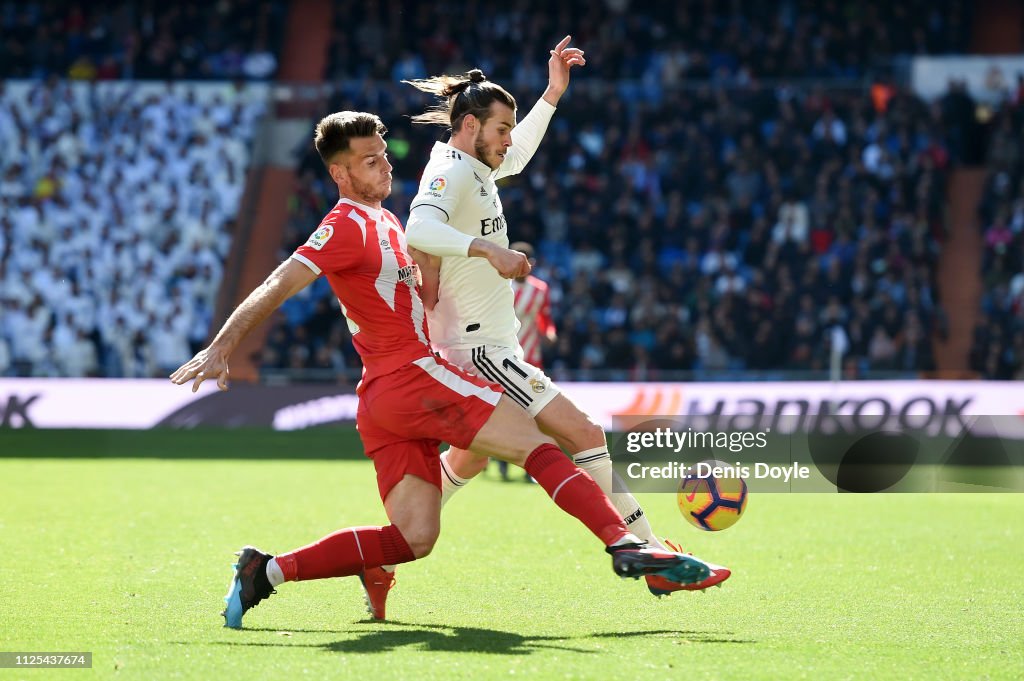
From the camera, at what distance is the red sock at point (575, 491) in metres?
6.09

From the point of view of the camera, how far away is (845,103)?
24875 mm

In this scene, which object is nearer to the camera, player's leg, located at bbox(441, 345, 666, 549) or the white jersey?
player's leg, located at bbox(441, 345, 666, 549)

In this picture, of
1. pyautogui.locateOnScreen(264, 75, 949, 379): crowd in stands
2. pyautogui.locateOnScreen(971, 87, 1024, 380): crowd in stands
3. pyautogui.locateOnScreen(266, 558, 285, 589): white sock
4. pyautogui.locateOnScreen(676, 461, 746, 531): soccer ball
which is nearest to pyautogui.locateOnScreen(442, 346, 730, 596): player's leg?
pyautogui.locateOnScreen(676, 461, 746, 531): soccer ball

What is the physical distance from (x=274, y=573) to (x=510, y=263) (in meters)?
1.81

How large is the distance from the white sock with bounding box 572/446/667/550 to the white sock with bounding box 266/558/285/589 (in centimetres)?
149

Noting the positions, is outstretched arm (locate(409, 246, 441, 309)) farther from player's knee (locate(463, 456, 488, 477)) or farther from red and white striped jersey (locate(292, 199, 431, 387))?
player's knee (locate(463, 456, 488, 477))

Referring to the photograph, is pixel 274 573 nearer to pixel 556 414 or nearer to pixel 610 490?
pixel 556 414

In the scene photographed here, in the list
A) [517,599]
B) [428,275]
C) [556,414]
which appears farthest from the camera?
[517,599]

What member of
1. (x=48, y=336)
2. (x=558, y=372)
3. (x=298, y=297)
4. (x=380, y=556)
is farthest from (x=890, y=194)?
(x=380, y=556)

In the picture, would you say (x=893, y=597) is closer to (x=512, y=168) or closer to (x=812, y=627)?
(x=812, y=627)

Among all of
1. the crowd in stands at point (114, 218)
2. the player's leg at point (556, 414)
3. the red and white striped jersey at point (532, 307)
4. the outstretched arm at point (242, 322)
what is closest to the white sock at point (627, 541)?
the player's leg at point (556, 414)

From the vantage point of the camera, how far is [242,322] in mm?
5883

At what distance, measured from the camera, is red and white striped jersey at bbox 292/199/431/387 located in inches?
249

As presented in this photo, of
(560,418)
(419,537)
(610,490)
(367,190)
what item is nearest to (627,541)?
(610,490)
